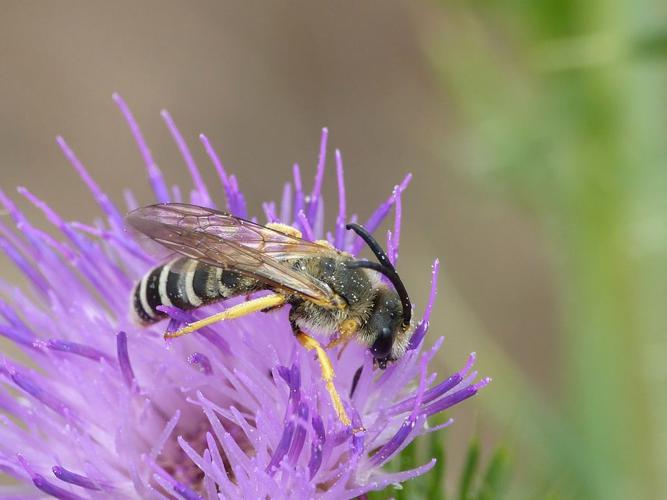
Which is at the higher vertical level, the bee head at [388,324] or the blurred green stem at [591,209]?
the blurred green stem at [591,209]

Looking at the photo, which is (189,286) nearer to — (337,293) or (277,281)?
(277,281)

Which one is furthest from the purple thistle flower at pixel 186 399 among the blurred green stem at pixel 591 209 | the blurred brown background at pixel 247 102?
the blurred brown background at pixel 247 102

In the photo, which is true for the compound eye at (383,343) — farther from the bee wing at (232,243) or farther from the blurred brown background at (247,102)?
the blurred brown background at (247,102)

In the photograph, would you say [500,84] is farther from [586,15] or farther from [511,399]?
[511,399]

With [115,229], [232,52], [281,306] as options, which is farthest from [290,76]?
[281,306]

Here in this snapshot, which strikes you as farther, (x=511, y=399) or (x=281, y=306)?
(x=511, y=399)
